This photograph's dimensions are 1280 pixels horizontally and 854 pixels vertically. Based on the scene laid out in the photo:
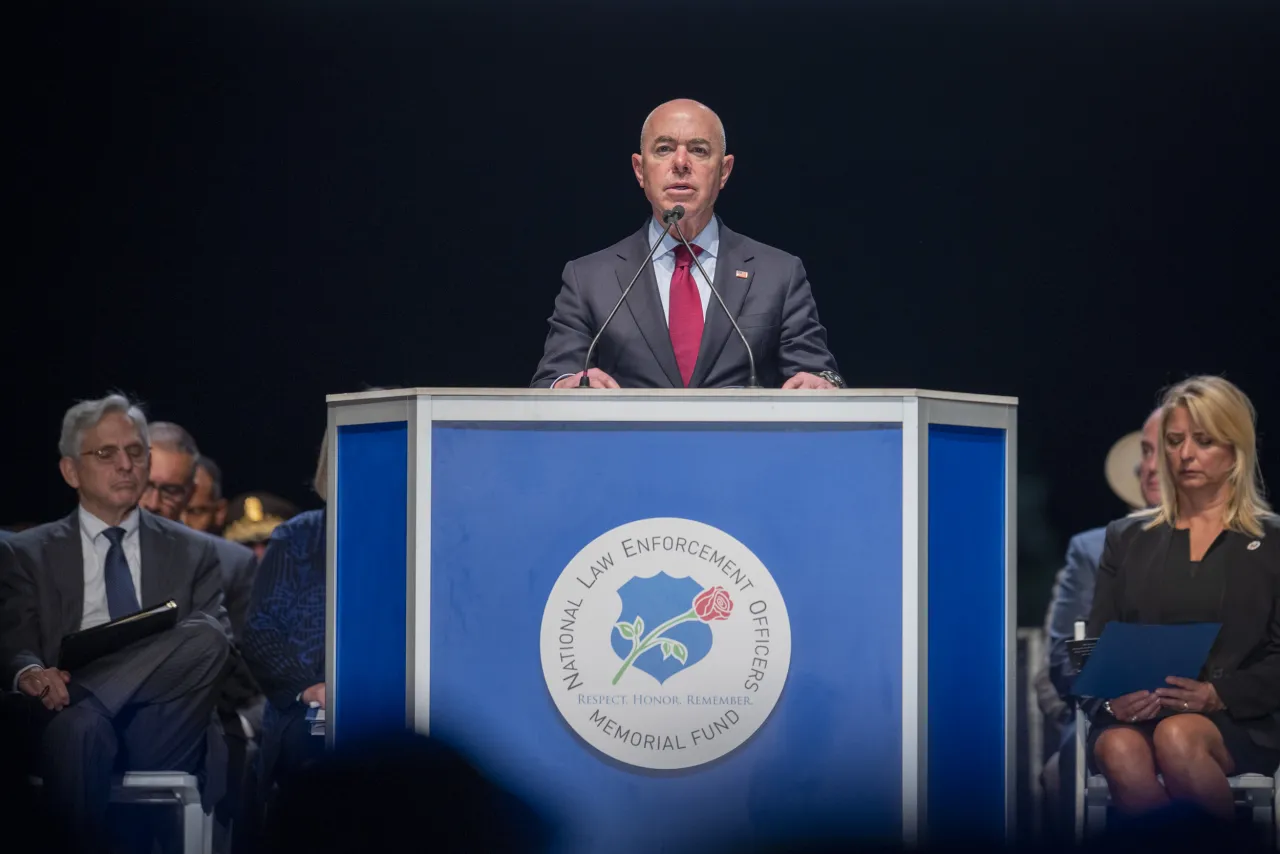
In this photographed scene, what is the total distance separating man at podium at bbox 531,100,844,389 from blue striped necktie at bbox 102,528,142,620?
61.8 inches

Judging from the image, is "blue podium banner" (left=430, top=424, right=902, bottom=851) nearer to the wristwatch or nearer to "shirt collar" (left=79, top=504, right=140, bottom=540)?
the wristwatch

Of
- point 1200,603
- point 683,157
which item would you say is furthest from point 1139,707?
point 683,157

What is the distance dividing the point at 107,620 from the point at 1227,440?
8.88 ft

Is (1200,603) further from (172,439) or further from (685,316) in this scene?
(172,439)

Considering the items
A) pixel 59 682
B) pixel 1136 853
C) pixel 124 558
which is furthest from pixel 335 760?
pixel 124 558

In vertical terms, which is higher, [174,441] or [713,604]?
[174,441]

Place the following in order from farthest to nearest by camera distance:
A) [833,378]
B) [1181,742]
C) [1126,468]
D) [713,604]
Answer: [1126,468] < [1181,742] < [833,378] < [713,604]

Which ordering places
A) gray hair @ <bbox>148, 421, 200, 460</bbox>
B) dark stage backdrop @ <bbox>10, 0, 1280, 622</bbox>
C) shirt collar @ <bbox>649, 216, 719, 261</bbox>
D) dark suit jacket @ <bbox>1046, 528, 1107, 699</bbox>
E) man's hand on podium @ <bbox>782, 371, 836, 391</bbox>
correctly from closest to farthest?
man's hand on podium @ <bbox>782, 371, 836, 391</bbox> → shirt collar @ <bbox>649, 216, 719, 261</bbox> → dark suit jacket @ <bbox>1046, 528, 1107, 699</bbox> → gray hair @ <bbox>148, 421, 200, 460</bbox> → dark stage backdrop @ <bbox>10, 0, 1280, 622</bbox>

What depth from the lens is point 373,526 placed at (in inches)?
121

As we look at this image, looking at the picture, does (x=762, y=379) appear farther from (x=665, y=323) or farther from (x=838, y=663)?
(x=838, y=663)

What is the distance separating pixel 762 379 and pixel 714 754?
89cm

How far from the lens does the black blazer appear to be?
423cm

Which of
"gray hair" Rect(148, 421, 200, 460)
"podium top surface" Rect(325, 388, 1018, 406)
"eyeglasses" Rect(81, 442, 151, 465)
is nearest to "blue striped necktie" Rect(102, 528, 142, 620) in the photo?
"eyeglasses" Rect(81, 442, 151, 465)

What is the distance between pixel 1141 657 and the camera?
4211 mm
